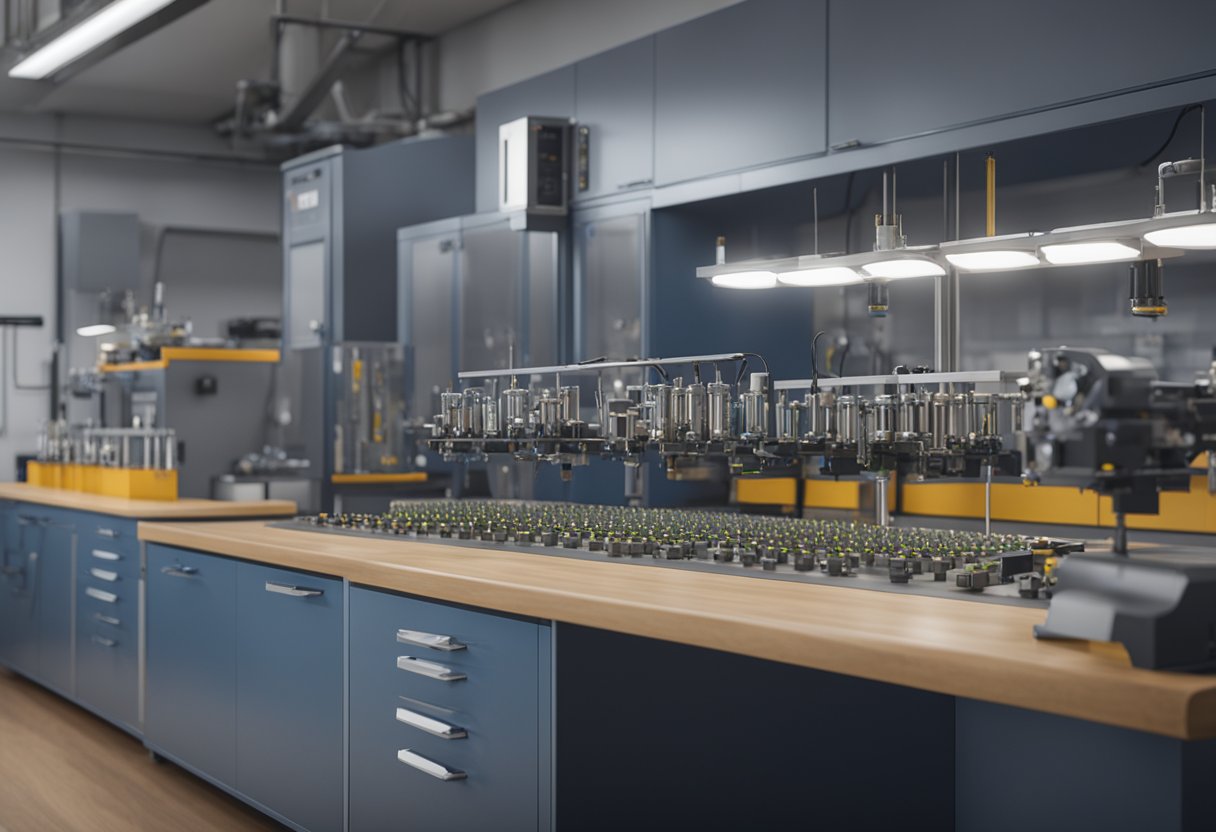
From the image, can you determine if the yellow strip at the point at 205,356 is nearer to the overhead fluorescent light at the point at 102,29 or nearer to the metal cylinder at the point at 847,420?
the overhead fluorescent light at the point at 102,29

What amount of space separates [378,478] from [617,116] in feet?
6.57

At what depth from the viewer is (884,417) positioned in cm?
297

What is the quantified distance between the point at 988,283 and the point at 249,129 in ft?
14.7

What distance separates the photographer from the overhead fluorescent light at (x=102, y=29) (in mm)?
4855

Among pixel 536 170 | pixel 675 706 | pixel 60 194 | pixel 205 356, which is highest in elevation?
pixel 60 194

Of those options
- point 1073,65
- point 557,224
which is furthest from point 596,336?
point 1073,65

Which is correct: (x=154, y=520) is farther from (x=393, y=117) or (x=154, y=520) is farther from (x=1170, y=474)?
(x=1170, y=474)

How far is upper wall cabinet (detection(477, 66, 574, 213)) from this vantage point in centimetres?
533

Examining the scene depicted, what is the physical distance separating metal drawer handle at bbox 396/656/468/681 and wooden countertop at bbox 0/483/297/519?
2190 millimetres

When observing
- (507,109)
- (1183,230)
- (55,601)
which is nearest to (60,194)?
(55,601)

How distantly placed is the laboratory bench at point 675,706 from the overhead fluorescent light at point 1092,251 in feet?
3.39

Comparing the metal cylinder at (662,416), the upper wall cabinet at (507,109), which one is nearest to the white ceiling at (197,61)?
Result: the upper wall cabinet at (507,109)

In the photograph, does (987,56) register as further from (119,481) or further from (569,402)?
(119,481)

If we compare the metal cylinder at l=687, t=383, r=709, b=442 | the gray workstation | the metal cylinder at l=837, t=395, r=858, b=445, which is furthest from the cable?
the metal cylinder at l=687, t=383, r=709, b=442
